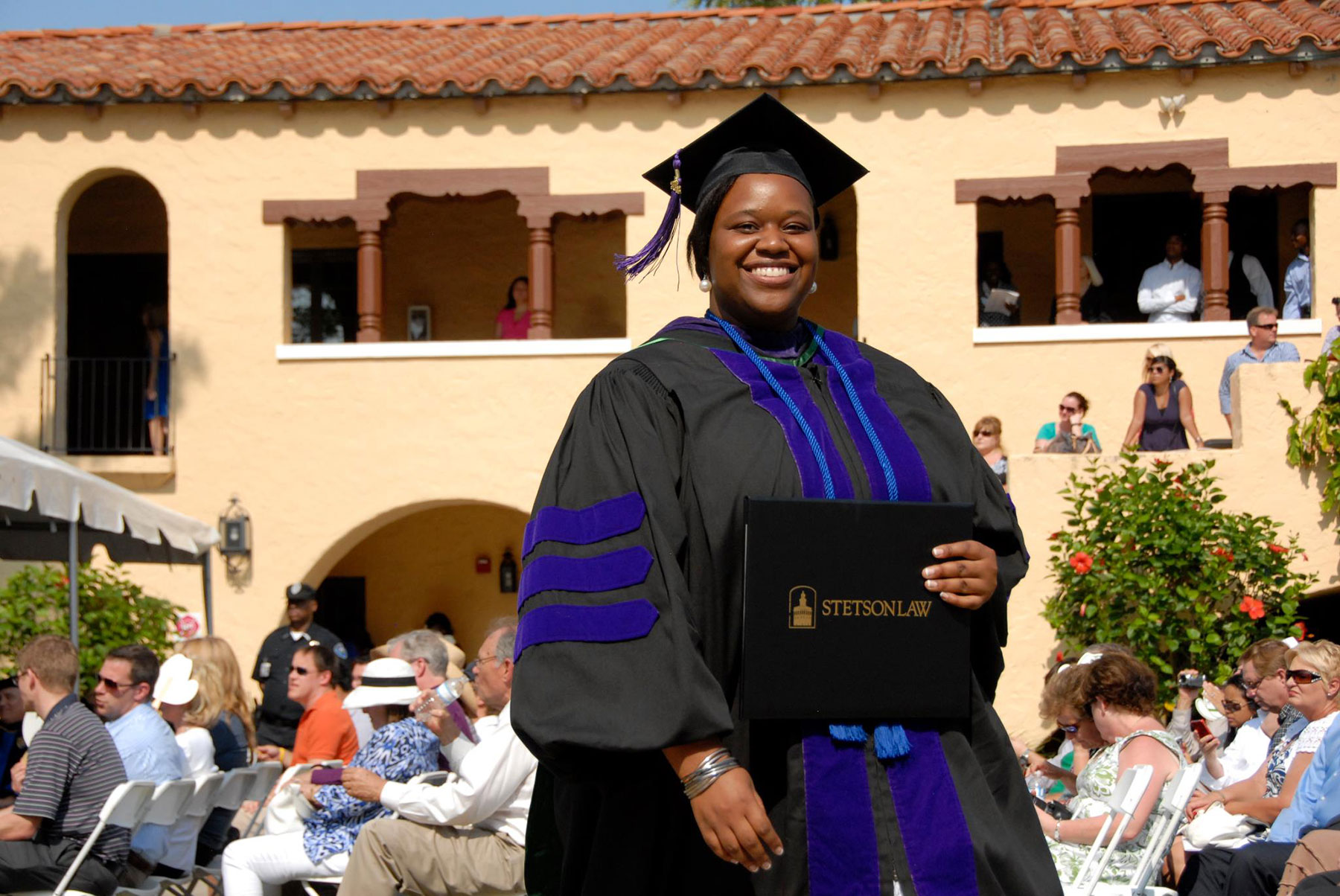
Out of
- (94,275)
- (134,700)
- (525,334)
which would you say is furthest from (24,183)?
(134,700)

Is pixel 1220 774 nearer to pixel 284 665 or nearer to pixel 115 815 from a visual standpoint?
pixel 115 815

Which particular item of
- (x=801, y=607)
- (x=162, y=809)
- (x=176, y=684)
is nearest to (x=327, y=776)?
(x=162, y=809)

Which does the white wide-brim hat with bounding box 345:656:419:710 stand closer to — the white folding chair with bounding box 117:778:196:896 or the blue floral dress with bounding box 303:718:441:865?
the blue floral dress with bounding box 303:718:441:865

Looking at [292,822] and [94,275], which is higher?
[94,275]

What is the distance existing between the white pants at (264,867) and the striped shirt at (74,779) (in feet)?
1.45

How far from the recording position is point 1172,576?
32.8ft

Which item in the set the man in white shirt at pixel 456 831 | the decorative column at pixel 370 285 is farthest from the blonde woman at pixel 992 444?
the man in white shirt at pixel 456 831

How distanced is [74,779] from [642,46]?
10397 mm

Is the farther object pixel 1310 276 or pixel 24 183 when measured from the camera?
pixel 24 183

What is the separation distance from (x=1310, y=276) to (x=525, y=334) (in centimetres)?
697

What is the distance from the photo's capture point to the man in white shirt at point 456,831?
5.76 metres

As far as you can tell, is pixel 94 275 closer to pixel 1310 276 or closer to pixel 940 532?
pixel 1310 276

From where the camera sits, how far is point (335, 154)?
1410cm

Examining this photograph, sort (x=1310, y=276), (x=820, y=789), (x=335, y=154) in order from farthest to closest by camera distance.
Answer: (x=335, y=154) → (x=1310, y=276) → (x=820, y=789)
